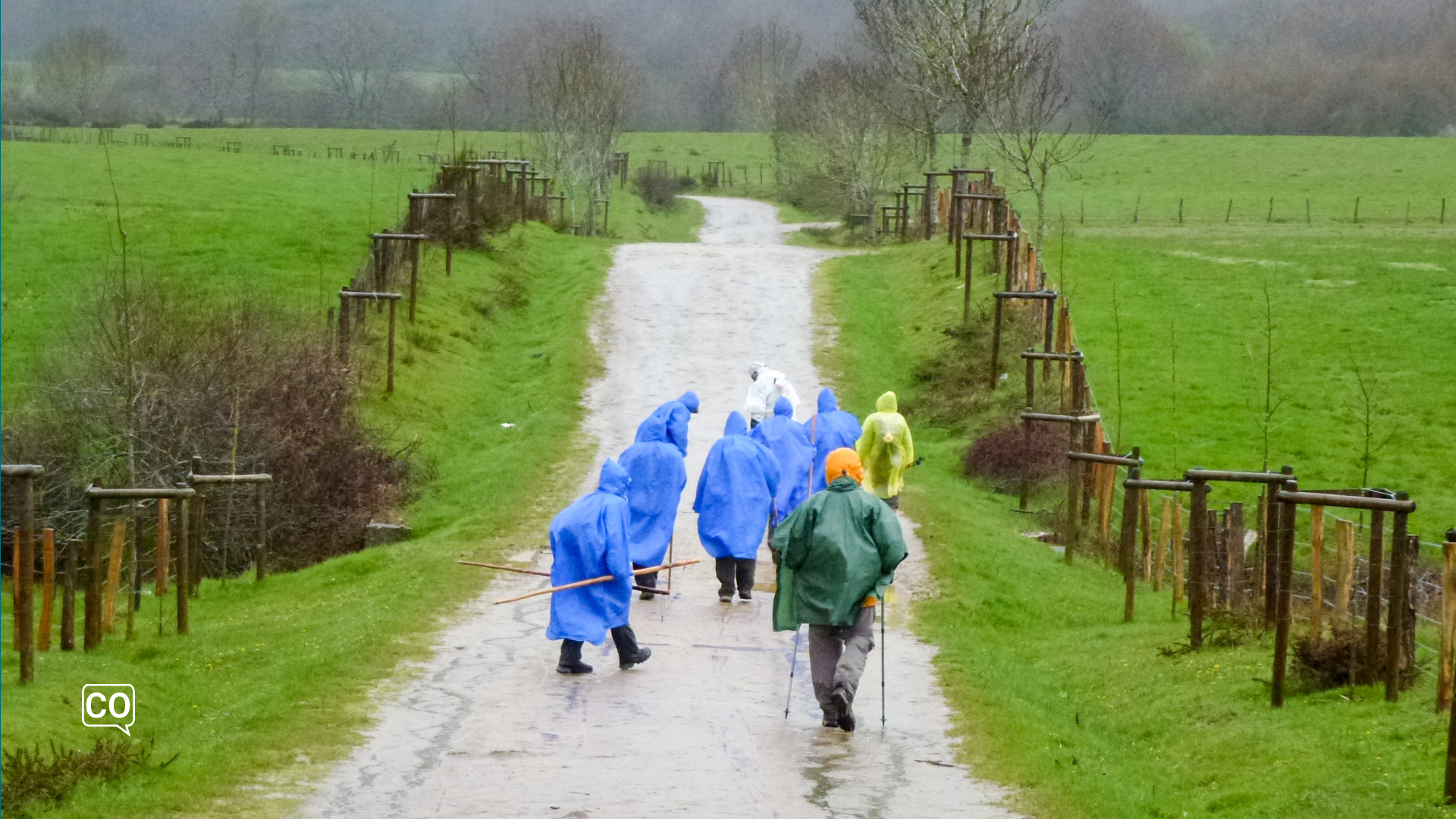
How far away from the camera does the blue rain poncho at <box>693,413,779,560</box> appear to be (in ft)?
45.5

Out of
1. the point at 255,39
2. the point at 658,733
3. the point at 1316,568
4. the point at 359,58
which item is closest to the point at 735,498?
the point at 658,733

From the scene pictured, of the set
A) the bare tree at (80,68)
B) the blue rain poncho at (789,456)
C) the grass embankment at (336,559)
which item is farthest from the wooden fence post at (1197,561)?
the bare tree at (80,68)

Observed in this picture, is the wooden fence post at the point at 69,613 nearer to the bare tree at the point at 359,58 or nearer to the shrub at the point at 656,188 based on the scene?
the shrub at the point at 656,188

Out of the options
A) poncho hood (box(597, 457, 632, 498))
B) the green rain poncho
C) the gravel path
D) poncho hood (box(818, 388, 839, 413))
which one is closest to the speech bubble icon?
the gravel path

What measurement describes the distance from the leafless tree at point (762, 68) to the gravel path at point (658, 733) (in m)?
84.5

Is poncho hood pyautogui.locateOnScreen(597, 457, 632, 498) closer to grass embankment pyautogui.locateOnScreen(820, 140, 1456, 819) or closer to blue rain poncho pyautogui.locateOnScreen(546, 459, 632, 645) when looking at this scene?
blue rain poncho pyautogui.locateOnScreen(546, 459, 632, 645)

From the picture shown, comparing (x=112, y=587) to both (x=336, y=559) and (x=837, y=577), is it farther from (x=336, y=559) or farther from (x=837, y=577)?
(x=837, y=577)

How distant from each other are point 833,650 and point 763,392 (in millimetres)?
7799

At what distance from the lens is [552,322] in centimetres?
3075

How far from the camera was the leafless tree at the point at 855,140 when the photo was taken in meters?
56.2

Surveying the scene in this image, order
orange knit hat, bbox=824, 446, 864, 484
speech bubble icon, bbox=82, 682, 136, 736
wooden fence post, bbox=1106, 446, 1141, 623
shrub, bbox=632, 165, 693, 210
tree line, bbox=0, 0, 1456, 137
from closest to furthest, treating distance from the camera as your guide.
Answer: speech bubble icon, bbox=82, 682, 136, 736, orange knit hat, bbox=824, 446, 864, 484, wooden fence post, bbox=1106, 446, 1141, 623, tree line, bbox=0, 0, 1456, 137, shrub, bbox=632, 165, 693, 210

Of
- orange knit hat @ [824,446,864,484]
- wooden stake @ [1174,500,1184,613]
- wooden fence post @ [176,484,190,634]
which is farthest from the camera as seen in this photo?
wooden stake @ [1174,500,1184,613]

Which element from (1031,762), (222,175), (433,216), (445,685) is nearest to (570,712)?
(445,685)

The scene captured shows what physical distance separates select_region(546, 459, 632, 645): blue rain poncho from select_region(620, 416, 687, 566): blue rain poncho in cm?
193
